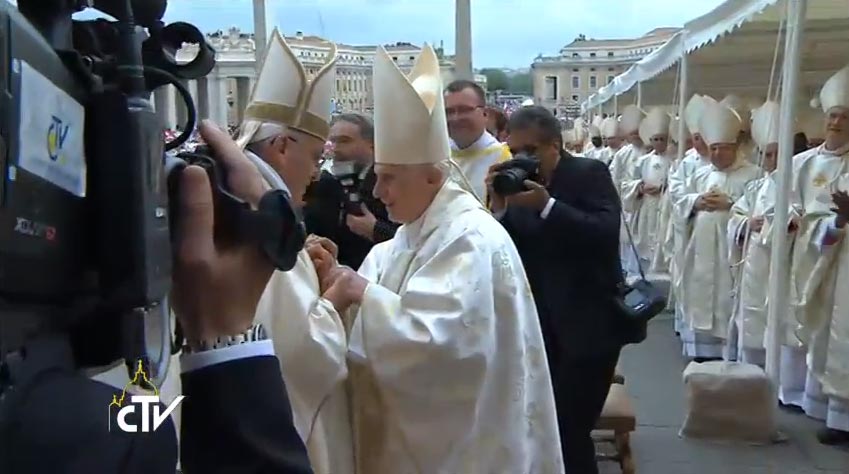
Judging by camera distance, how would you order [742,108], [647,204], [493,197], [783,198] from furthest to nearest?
[647,204] → [742,108] → [783,198] → [493,197]

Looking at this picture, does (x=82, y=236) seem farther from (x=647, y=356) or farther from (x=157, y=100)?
(x=647, y=356)

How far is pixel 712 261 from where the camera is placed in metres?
7.36

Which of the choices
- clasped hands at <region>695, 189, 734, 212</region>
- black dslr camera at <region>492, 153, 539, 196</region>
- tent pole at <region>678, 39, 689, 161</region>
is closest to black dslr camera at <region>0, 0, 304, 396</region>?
black dslr camera at <region>492, 153, 539, 196</region>

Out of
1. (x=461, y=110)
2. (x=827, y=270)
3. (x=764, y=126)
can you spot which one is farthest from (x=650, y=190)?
(x=461, y=110)

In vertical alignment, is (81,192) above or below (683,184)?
below

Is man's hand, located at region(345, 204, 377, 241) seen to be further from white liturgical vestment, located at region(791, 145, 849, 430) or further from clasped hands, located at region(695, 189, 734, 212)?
clasped hands, located at region(695, 189, 734, 212)

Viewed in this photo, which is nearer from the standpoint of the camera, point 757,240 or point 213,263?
point 213,263

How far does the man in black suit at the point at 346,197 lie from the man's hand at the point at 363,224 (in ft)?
0.07

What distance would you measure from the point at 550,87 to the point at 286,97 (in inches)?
1712

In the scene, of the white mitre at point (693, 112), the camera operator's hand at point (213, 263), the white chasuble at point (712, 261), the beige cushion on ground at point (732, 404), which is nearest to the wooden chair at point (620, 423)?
the beige cushion on ground at point (732, 404)

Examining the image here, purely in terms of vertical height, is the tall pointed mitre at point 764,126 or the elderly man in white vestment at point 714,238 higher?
the tall pointed mitre at point 764,126

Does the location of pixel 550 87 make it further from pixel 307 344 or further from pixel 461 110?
pixel 307 344

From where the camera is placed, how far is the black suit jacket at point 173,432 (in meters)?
0.67

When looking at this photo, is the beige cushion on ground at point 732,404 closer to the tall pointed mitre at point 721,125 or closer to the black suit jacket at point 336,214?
the black suit jacket at point 336,214
